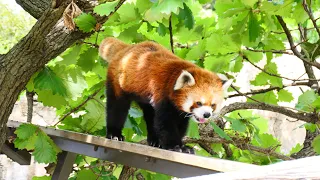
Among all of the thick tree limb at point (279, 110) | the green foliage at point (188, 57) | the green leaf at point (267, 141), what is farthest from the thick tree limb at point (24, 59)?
the green leaf at point (267, 141)

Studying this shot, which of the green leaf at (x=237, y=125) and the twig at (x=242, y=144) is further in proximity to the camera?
the twig at (x=242, y=144)

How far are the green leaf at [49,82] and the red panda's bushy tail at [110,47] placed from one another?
247 millimetres

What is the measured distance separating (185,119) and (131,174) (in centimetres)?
89

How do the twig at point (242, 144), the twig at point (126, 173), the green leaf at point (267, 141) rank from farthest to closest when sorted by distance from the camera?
the twig at point (126, 173), the green leaf at point (267, 141), the twig at point (242, 144)

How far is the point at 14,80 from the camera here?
6.75 ft

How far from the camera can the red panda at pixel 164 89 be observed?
1.85 meters

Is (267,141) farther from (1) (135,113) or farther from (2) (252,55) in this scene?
(1) (135,113)

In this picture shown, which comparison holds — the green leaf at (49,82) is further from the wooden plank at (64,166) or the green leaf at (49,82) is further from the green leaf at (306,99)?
the green leaf at (306,99)

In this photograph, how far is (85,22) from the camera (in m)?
2.08

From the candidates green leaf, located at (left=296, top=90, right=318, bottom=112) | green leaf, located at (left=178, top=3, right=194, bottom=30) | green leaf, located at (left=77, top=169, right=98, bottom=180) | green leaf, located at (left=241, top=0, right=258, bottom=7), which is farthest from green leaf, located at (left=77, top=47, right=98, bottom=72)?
green leaf, located at (left=296, top=90, right=318, bottom=112)

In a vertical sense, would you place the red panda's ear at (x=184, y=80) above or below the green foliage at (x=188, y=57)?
below

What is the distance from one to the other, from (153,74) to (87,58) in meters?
0.67

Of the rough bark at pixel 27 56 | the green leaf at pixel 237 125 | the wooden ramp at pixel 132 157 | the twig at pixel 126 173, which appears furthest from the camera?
the twig at pixel 126 173

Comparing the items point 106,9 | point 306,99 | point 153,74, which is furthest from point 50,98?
point 306,99
